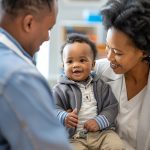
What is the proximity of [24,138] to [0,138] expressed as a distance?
0.27ft

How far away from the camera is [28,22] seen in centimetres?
82

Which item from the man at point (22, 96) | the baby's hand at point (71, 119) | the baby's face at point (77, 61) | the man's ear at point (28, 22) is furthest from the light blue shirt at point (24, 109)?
the baby's face at point (77, 61)

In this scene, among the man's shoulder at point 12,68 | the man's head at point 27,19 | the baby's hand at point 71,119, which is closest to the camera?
the man's shoulder at point 12,68

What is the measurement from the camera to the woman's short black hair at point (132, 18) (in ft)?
4.35

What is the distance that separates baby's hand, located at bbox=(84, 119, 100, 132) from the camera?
133 centimetres

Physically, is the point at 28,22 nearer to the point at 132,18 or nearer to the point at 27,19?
the point at 27,19

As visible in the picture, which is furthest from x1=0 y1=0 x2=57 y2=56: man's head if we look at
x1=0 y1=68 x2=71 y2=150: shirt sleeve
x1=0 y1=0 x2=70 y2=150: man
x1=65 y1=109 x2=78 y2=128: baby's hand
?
x1=65 y1=109 x2=78 y2=128: baby's hand

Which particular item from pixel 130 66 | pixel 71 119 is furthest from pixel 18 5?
pixel 130 66

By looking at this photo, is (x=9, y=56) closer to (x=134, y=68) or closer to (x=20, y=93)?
(x=20, y=93)

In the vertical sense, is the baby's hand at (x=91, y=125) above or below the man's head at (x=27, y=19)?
below

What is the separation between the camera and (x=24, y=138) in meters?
0.73

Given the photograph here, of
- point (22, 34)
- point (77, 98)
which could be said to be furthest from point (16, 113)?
point (77, 98)

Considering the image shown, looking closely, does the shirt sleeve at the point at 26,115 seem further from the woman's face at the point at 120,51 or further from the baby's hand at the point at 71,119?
the woman's face at the point at 120,51

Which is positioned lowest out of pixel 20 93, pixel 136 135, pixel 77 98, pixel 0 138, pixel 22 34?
pixel 136 135
